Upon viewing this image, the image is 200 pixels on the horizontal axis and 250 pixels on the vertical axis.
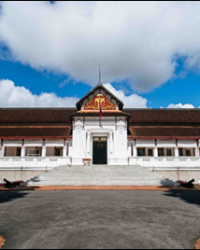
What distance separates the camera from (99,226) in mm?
6004

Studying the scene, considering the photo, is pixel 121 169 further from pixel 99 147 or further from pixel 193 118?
pixel 193 118

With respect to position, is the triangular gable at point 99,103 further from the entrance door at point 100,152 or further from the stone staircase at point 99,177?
the stone staircase at point 99,177

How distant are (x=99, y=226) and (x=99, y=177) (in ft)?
42.1

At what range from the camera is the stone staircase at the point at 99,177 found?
17656mm

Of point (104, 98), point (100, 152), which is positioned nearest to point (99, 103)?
point (104, 98)

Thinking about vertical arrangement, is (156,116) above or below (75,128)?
above

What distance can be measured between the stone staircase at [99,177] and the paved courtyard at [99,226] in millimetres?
8761

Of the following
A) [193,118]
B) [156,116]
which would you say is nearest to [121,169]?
[156,116]

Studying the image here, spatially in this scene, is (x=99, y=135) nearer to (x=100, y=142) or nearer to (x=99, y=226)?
(x=100, y=142)

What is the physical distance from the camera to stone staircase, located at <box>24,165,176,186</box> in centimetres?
1766

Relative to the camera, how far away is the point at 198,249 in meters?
4.78

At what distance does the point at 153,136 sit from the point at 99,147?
6838 millimetres

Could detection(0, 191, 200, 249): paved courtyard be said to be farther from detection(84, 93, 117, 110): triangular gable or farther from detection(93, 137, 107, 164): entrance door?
detection(84, 93, 117, 110): triangular gable

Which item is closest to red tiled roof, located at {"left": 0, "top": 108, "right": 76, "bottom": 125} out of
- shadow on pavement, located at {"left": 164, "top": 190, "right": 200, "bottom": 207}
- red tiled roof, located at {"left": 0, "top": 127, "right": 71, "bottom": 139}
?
red tiled roof, located at {"left": 0, "top": 127, "right": 71, "bottom": 139}
